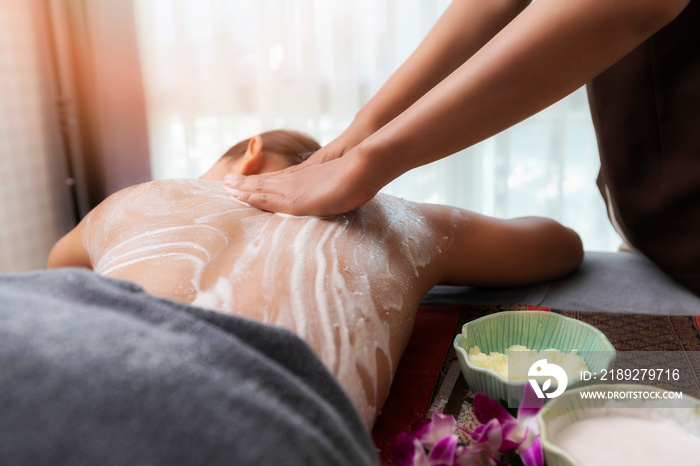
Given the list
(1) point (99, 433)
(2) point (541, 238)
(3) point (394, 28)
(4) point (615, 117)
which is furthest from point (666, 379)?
(3) point (394, 28)

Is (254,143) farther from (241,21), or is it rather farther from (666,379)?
(241,21)

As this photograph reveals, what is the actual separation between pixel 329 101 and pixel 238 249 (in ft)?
5.07

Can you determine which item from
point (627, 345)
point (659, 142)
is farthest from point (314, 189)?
point (659, 142)

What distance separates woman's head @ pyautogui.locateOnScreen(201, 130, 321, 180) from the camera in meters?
1.13

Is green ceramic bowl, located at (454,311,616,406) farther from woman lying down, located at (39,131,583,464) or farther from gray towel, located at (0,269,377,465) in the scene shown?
gray towel, located at (0,269,377,465)

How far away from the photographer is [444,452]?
0.52 metres

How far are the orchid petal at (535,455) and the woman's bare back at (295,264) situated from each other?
0.18 metres

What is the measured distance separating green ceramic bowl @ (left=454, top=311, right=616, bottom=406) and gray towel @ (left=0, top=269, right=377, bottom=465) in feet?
0.94

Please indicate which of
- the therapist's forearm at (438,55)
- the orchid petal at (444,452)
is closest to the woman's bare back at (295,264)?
the orchid petal at (444,452)

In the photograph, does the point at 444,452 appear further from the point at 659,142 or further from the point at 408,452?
the point at 659,142

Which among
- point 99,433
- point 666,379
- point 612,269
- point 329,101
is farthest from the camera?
point 329,101

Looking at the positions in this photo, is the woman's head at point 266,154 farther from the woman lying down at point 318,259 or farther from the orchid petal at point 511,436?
the orchid petal at point 511,436

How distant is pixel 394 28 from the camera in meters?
2.03

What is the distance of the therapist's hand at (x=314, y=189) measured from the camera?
0.80 m
